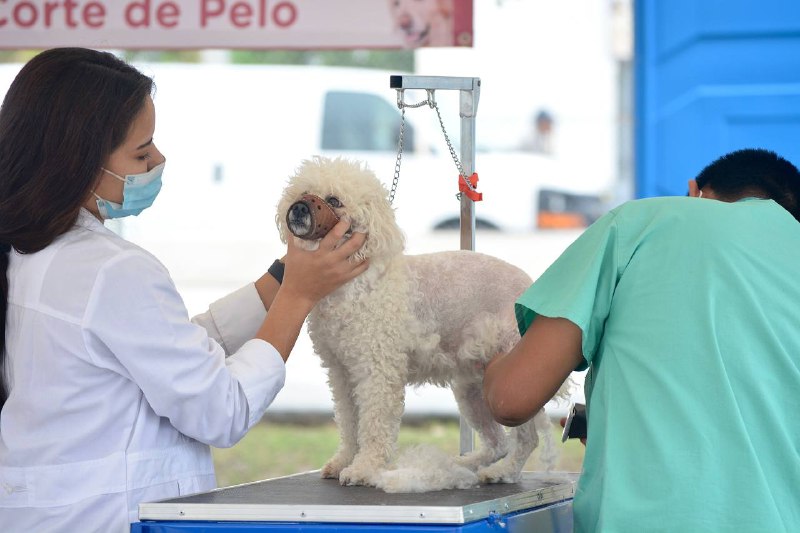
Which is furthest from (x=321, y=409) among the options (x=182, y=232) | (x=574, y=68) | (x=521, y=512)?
(x=521, y=512)

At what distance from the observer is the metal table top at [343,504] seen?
1.60 metres

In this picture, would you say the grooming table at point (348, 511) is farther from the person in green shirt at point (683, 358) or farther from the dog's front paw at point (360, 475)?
the person in green shirt at point (683, 358)

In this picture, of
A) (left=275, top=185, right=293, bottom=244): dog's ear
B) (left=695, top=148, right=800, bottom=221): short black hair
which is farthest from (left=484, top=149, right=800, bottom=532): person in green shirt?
(left=275, top=185, right=293, bottom=244): dog's ear

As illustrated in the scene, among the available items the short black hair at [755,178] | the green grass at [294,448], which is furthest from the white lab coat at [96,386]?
the green grass at [294,448]

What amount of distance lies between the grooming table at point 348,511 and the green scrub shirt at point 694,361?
0.19 metres

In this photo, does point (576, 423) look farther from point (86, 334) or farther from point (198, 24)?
point (198, 24)

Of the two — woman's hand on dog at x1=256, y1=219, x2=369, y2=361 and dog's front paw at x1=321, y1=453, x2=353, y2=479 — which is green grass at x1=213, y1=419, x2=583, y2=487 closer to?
dog's front paw at x1=321, y1=453, x2=353, y2=479

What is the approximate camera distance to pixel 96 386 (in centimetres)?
179

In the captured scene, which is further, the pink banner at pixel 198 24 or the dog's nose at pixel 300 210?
the pink banner at pixel 198 24

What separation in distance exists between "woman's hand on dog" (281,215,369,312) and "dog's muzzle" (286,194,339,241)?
0.08 feet

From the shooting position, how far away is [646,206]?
1672 millimetres

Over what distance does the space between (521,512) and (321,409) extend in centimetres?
509

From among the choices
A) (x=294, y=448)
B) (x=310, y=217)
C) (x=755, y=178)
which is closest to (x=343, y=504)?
(x=310, y=217)

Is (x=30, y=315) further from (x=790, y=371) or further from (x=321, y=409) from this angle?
(x=321, y=409)
